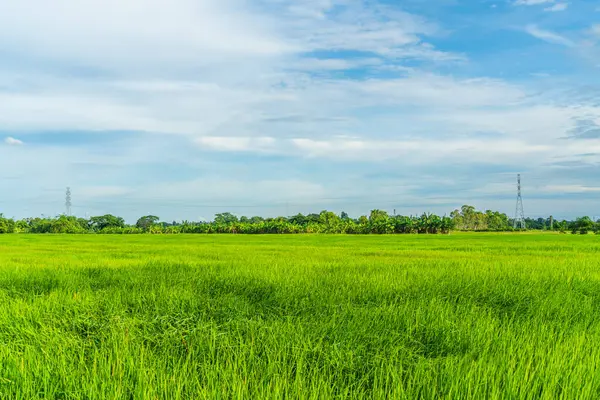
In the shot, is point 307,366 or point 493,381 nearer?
point 493,381

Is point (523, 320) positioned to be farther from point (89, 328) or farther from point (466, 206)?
point (466, 206)

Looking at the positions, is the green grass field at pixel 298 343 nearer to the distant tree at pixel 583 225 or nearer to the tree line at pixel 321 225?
the tree line at pixel 321 225

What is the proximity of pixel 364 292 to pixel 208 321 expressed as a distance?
6.79 feet

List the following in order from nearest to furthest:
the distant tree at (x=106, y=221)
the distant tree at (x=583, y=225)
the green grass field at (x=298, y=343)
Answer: the green grass field at (x=298, y=343) → the distant tree at (x=583, y=225) → the distant tree at (x=106, y=221)

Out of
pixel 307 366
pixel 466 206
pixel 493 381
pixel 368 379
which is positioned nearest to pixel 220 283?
pixel 307 366

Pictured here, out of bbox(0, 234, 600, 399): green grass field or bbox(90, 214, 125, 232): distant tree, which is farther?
bbox(90, 214, 125, 232): distant tree

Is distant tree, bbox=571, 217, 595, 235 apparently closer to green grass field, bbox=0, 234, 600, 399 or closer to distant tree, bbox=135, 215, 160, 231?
green grass field, bbox=0, 234, 600, 399

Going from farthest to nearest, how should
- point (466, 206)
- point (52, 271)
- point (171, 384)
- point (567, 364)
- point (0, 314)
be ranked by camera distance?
1. point (466, 206)
2. point (52, 271)
3. point (0, 314)
4. point (567, 364)
5. point (171, 384)

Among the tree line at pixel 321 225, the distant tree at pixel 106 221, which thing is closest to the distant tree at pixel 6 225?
the tree line at pixel 321 225

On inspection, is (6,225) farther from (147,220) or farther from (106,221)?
(147,220)

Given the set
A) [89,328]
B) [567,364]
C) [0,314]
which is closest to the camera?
[567,364]

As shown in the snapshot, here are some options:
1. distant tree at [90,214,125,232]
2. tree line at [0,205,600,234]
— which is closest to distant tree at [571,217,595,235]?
tree line at [0,205,600,234]

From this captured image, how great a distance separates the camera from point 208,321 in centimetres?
355

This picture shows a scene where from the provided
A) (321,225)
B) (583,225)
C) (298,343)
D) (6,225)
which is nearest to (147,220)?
(6,225)
